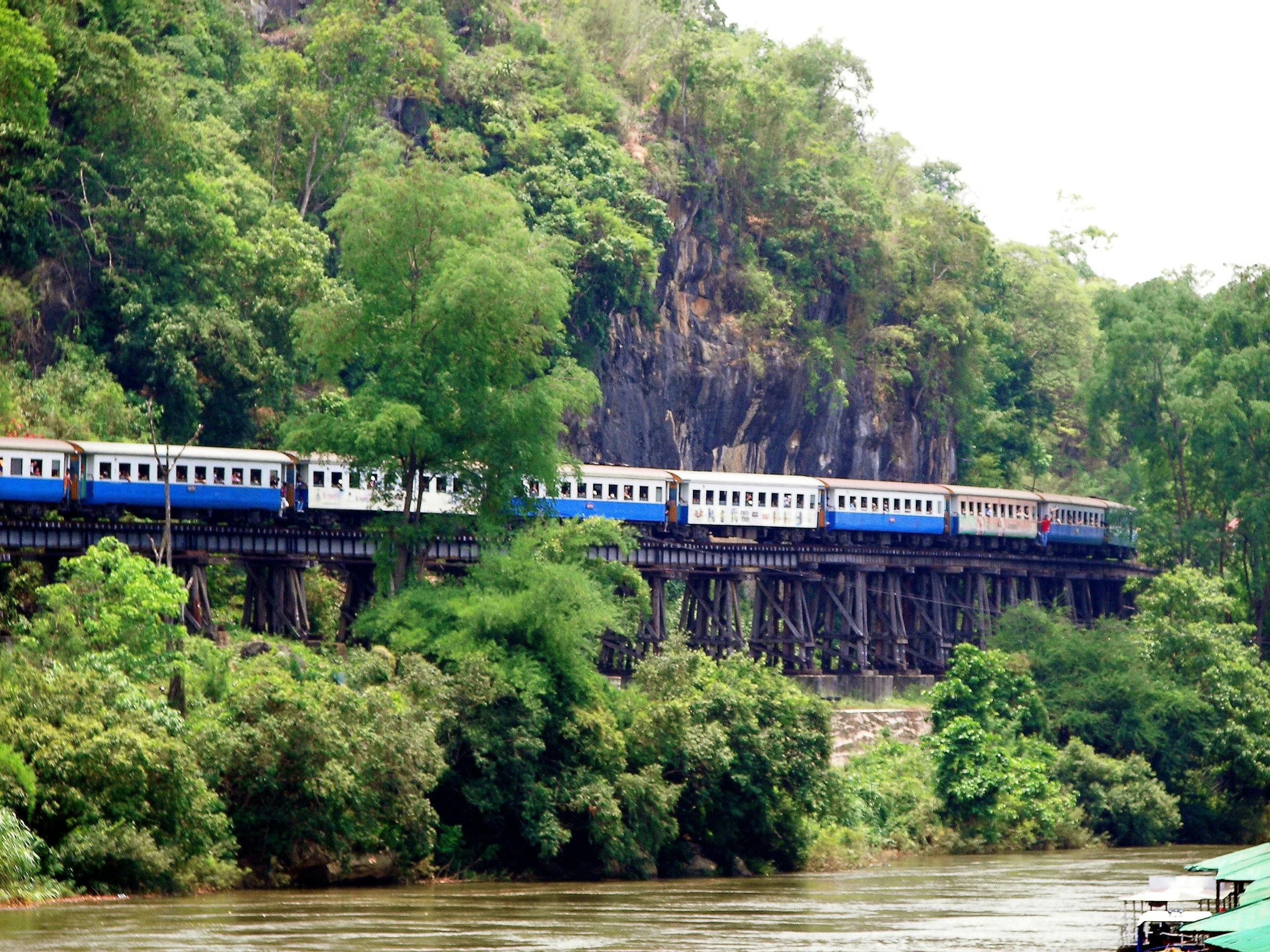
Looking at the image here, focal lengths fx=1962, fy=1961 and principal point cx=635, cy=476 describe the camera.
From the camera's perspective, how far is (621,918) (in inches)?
1104

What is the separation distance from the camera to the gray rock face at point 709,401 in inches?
2542

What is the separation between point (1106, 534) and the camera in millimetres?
64938

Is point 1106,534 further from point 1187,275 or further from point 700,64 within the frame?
point 700,64

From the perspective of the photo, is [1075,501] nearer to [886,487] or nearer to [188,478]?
[886,487]

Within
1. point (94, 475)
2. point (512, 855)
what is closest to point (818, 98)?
point (94, 475)

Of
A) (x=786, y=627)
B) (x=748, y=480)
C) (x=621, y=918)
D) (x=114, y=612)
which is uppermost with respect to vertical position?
(x=748, y=480)

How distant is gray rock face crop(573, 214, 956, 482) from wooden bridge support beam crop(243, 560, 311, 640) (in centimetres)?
1847

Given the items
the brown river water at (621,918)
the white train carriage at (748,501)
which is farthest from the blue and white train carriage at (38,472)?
the white train carriage at (748,501)

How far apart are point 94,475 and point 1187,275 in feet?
123

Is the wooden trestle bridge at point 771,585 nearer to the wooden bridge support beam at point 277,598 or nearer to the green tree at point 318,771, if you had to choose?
the wooden bridge support beam at point 277,598

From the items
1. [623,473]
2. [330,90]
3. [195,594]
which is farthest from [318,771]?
[330,90]

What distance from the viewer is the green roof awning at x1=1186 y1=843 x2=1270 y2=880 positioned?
23.2 meters

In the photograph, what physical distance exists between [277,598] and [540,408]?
32.5 ft

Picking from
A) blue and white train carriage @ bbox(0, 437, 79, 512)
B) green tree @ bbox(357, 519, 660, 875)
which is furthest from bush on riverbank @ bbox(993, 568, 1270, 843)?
blue and white train carriage @ bbox(0, 437, 79, 512)
